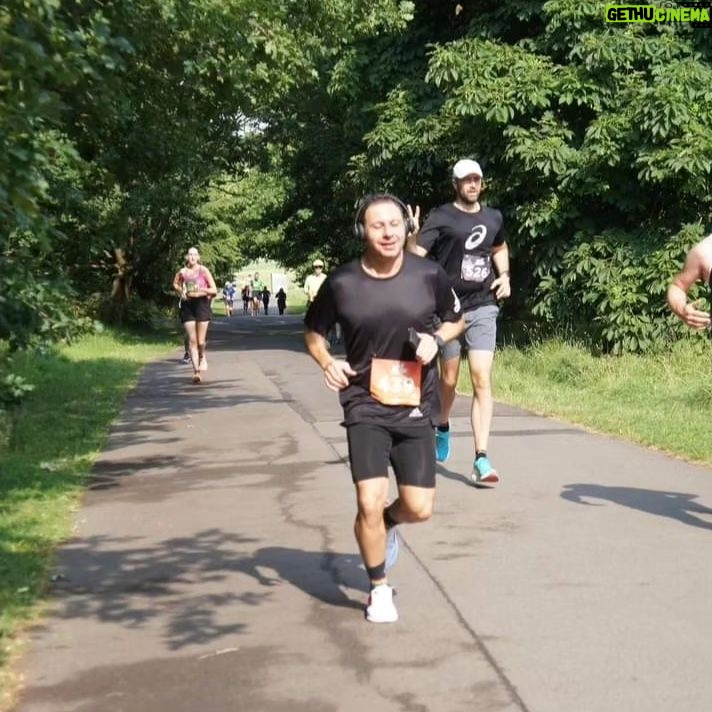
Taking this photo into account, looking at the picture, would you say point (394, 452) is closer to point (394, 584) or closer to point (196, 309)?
point (394, 584)

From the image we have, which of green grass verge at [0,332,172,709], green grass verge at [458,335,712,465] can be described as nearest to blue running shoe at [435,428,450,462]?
green grass verge at [458,335,712,465]

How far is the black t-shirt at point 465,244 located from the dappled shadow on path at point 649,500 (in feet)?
4.79

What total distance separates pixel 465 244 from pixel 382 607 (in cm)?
366

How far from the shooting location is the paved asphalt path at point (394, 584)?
4398 mm

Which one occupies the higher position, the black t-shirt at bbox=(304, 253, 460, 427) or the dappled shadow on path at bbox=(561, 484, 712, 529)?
the black t-shirt at bbox=(304, 253, 460, 427)

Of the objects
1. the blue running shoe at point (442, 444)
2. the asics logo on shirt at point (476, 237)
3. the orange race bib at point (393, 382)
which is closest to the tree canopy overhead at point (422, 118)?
the orange race bib at point (393, 382)

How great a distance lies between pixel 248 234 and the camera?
2308 inches

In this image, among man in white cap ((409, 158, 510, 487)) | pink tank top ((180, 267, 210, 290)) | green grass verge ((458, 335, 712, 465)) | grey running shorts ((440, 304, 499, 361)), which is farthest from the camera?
pink tank top ((180, 267, 210, 290))

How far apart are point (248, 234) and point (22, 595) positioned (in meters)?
53.4

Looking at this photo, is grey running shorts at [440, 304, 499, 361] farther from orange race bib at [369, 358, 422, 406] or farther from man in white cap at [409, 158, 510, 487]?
orange race bib at [369, 358, 422, 406]

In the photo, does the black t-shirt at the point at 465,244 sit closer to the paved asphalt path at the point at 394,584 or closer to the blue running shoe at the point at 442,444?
the blue running shoe at the point at 442,444

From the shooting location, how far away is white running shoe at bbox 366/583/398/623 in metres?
5.16

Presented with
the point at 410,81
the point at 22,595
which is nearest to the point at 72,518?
the point at 22,595

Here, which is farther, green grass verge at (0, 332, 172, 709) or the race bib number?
the race bib number
